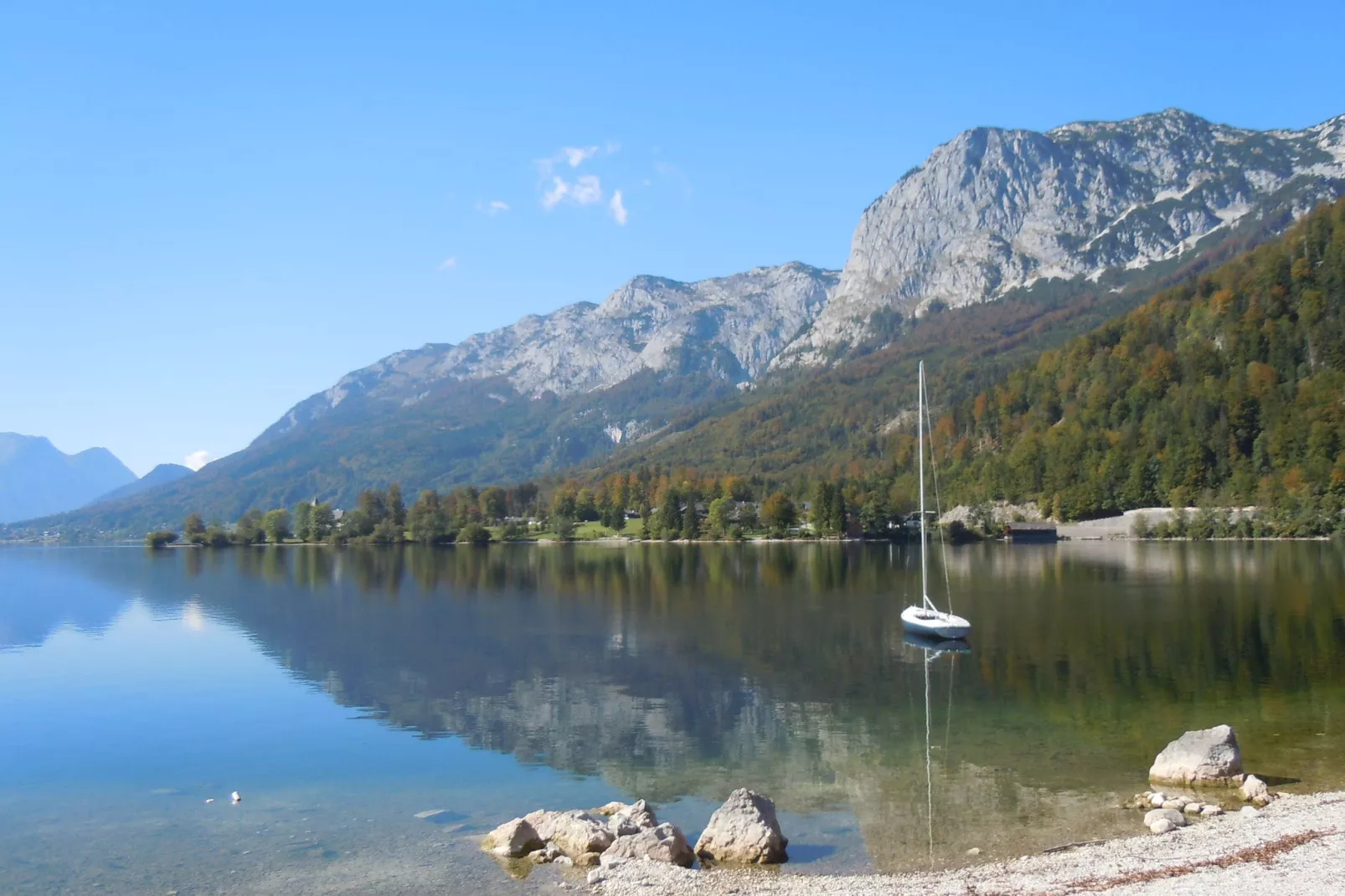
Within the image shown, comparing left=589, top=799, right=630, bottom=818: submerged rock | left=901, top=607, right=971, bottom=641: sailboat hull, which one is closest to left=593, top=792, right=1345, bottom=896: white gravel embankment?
left=589, top=799, right=630, bottom=818: submerged rock

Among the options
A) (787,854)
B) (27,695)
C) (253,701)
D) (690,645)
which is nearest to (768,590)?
(690,645)

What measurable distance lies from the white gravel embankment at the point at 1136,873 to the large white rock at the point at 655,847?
14.6 inches

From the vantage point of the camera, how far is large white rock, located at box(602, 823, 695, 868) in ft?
63.9

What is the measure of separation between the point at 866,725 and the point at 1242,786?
1209cm

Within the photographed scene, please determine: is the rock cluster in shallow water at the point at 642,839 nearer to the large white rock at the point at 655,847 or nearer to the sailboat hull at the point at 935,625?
the large white rock at the point at 655,847

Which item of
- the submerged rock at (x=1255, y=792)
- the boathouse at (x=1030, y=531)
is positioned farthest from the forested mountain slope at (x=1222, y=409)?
the submerged rock at (x=1255, y=792)

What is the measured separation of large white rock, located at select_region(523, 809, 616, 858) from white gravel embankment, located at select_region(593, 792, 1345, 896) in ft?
4.70

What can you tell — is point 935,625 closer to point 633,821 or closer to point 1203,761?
point 1203,761

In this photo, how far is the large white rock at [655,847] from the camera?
1948cm

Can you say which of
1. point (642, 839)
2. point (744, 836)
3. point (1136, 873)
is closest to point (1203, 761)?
point (1136, 873)

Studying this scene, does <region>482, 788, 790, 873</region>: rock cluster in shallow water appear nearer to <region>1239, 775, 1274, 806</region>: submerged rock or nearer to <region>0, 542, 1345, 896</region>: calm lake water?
<region>0, 542, 1345, 896</region>: calm lake water

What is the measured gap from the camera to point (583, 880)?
18.9 m

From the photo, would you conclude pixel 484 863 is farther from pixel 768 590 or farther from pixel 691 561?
pixel 691 561

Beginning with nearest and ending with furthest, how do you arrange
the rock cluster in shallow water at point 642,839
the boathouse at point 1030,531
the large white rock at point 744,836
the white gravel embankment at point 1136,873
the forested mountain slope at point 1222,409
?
1. the white gravel embankment at point 1136,873
2. the rock cluster in shallow water at point 642,839
3. the large white rock at point 744,836
4. the forested mountain slope at point 1222,409
5. the boathouse at point 1030,531
